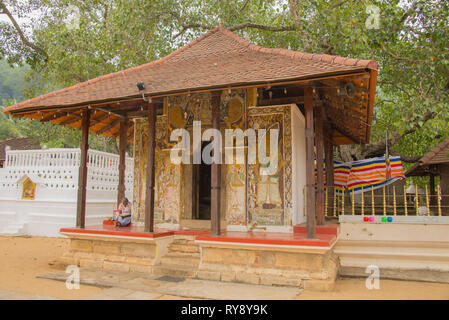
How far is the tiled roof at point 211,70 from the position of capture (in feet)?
19.5

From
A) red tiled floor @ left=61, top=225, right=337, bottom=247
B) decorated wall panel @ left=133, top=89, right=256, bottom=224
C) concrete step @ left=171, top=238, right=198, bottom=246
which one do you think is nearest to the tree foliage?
decorated wall panel @ left=133, top=89, right=256, bottom=224

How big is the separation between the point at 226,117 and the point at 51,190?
8.39m

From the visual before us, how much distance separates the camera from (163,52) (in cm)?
1466

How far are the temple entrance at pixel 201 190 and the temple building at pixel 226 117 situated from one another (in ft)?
0.08

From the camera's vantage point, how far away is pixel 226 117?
7.94 m

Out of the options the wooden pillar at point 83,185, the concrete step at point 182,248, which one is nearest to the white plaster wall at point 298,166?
the concrete step at point 182,248

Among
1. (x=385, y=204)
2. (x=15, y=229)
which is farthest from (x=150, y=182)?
(x=15, y=229)

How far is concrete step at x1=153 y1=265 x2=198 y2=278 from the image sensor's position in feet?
21.3

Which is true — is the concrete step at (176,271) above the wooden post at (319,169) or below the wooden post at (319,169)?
below

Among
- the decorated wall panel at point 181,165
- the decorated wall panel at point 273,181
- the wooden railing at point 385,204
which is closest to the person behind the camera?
the wooden railing at point 385,204

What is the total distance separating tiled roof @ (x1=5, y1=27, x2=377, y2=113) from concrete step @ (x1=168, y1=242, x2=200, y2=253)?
10.2 ft

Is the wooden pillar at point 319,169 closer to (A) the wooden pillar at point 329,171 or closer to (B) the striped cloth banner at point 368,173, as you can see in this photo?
(B) the striped cloth banner at point 368,173

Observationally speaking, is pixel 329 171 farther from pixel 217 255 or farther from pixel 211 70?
pixel 217 255

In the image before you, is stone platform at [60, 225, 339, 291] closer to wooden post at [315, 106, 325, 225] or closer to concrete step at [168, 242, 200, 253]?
concrete step at [168, 242, 200, 253]
